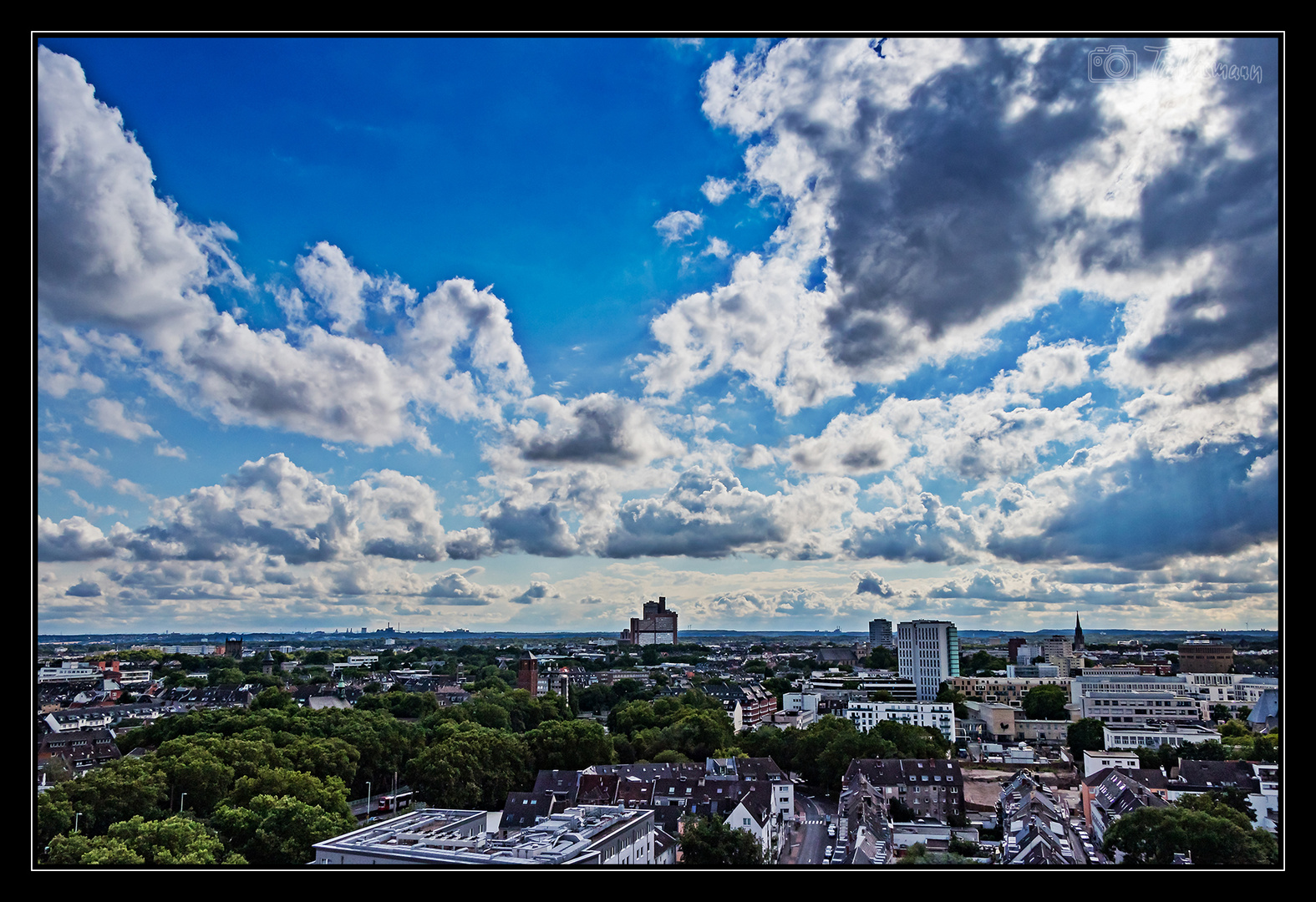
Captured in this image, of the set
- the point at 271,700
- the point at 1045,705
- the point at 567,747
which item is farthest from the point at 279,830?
the point at 1045,705

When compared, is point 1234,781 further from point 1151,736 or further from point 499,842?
point 499,842

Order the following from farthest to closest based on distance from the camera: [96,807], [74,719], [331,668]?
[331,668], [74,719], [96,807]

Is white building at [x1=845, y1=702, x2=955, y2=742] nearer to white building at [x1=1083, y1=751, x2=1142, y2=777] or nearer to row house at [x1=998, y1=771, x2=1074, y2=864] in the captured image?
white building at [x1=1083, y1=751, x2=1142, y2=777]

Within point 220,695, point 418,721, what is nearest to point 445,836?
point 418,721

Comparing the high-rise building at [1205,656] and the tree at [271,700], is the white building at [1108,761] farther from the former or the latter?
the tree at [271,700]

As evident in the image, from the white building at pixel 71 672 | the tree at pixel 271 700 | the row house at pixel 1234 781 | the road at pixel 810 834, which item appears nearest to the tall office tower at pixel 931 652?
the row house at pixel 1234 781
